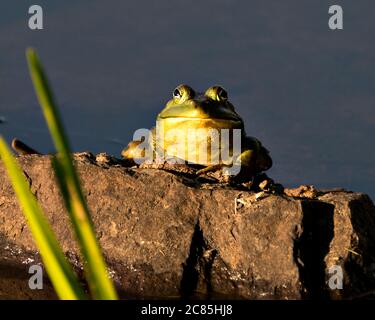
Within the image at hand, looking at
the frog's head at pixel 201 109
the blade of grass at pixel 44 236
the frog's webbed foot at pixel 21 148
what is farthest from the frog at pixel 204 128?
the blade of grass at pixel 44 236

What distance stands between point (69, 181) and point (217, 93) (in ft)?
23.8

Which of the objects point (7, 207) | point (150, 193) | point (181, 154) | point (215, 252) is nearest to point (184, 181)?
point (150, 193)

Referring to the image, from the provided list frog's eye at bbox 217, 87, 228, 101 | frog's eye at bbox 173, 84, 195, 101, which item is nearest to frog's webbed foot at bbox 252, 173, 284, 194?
frog's eye at bbox 217, 87, 228, 101

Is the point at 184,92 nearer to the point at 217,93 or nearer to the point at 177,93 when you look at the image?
the point at 177,93

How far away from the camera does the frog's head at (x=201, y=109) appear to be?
7.66m

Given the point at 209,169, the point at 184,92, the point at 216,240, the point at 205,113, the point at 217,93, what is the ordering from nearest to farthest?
1. the point at 216,240
2. the point at 209,169
3. the point at 205,113
4. the point at 217,93
5. the point at 184,92

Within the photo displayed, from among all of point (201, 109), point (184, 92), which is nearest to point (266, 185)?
point (201, 109)

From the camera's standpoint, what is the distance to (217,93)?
8062 millimetres

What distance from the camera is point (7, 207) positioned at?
22.6 ft

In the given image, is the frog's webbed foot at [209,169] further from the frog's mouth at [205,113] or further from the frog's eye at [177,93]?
the frog's eye at [177,93]

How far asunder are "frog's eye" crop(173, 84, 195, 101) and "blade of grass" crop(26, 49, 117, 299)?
7252mm

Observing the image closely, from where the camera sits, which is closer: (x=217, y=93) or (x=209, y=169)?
(x=209, y=169)

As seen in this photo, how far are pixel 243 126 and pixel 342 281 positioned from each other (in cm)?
284

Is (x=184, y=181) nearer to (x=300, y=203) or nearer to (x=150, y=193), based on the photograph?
(x=150, y=193)
